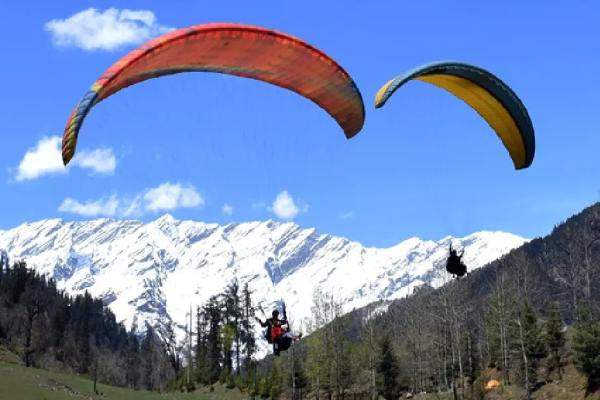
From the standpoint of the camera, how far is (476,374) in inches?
2559

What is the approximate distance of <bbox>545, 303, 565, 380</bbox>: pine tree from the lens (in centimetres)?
4972

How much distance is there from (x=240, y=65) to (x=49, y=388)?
102 feet

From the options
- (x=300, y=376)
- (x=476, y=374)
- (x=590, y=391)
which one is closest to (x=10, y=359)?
(x=300, y=376)

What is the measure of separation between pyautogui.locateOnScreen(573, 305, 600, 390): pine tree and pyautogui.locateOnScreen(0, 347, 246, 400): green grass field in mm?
28253

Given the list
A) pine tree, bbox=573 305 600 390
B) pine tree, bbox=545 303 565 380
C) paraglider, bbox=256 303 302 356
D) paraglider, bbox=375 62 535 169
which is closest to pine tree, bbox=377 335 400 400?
pine tree, bbox=545 303 565 380

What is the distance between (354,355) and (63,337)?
61.8 meters

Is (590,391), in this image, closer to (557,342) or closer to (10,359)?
(557,342)

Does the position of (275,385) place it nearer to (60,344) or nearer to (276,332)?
(276,332)

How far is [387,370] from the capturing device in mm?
65688

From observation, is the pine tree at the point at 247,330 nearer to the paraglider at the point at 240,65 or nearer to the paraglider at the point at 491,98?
the paraglider at the point at 491,98

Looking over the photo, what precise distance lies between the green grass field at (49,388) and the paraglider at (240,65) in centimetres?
2035

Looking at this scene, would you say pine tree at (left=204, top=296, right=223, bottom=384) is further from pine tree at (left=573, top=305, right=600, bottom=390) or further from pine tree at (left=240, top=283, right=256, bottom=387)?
pine tree at (left=573, top=305, right=600, bottom=390)

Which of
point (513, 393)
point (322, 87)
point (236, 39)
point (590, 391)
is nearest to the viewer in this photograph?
point (236, 39)

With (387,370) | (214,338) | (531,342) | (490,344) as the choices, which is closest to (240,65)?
(531,342)
